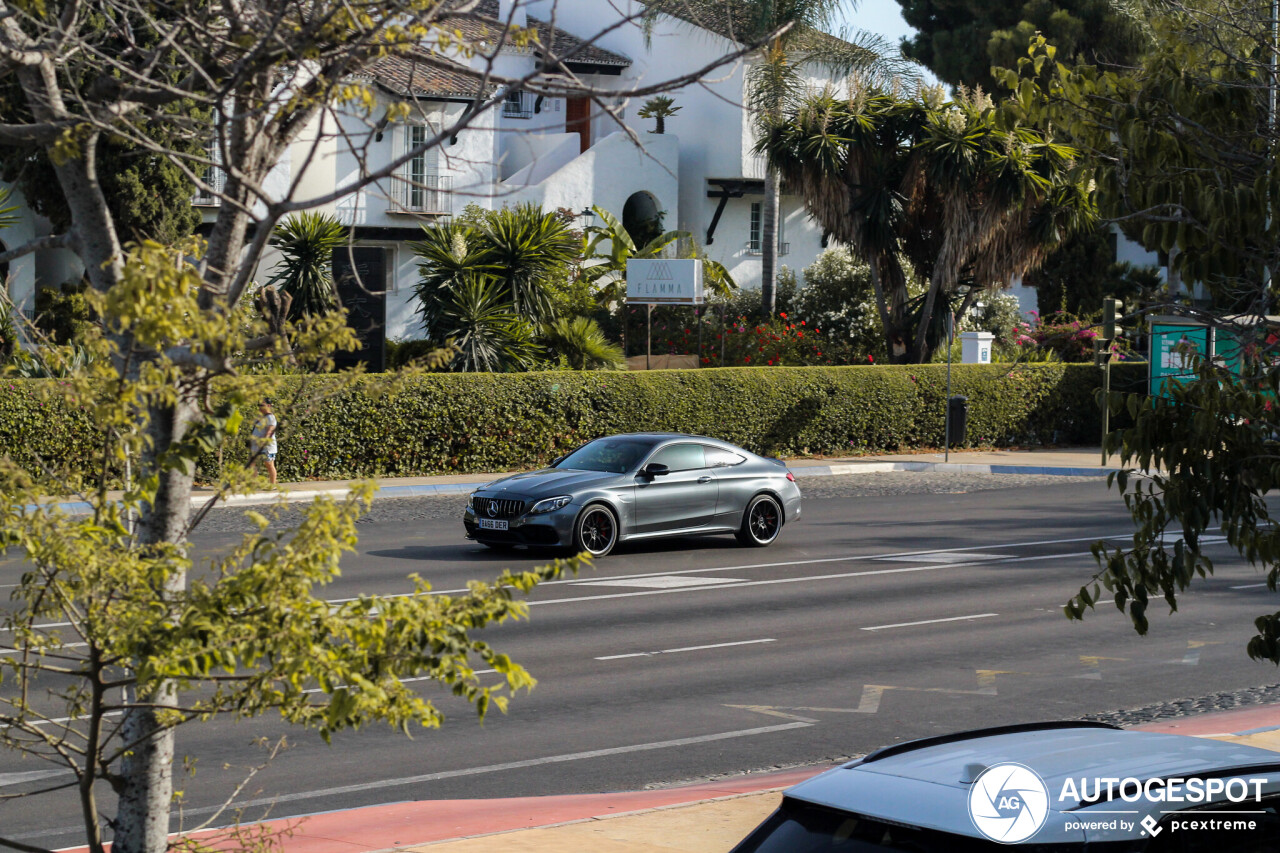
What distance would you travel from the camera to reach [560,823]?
686 centimetres

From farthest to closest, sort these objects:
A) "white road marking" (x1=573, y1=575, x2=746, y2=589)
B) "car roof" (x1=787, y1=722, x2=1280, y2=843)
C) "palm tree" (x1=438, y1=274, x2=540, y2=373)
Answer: "palm tree" (x1=438, y1=274, x2=540, y2=373)
"white road marking" (x1=573, y1=575, x2=746, y2=589)
"car roof" (x1=787, y1=722, x2=1280, y2=843)

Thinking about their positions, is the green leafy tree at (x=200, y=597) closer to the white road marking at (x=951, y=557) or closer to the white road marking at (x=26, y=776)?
the white road marking at (x=26, y=776)

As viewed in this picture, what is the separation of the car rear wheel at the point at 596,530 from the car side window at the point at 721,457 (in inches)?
68.1

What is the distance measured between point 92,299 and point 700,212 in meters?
40.9

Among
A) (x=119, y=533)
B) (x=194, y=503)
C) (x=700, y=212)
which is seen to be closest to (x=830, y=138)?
(x=700, y=212)

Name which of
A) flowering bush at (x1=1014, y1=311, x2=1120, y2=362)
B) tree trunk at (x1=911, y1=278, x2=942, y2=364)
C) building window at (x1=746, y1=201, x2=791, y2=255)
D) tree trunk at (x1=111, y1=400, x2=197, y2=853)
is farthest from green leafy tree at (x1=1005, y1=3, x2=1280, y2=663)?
building window at (x1=746, y1=201, x2=791, y2=255)

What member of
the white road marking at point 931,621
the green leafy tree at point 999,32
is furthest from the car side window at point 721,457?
the green leafy tree at point 999,32

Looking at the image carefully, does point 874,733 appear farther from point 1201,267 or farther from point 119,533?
point 119,533

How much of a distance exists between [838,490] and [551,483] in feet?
34.3

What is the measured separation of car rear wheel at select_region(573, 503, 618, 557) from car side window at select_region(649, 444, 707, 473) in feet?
3.34

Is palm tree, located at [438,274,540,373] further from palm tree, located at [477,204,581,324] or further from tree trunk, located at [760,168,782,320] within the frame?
tree trunk, located at [760,168,782,320]

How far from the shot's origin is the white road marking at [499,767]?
7480 mm

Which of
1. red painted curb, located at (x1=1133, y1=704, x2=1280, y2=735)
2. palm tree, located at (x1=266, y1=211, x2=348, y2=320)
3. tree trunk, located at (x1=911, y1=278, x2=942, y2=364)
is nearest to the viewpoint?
red painted curb, located at (x1=1133, y1=704, x2=1280, y2=735)

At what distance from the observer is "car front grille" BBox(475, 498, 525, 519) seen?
645 inches
